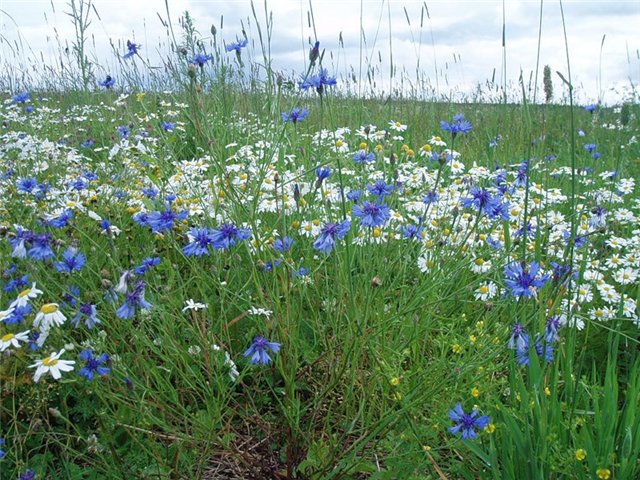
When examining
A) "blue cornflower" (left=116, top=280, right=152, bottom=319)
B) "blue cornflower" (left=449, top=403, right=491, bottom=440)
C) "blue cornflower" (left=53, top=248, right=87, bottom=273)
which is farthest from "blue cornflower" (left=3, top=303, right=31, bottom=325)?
"blue cornflower" (left=449, top=403, right=491, bottom=440)

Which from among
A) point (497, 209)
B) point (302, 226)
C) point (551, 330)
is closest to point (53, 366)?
point (302, 226)

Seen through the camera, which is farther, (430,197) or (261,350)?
(430,197)

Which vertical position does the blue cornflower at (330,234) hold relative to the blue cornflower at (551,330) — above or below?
above

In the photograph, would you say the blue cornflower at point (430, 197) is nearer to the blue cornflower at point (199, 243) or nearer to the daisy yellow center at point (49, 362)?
the blue cornflower at point (199, 243)

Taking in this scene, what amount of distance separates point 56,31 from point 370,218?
521 cm

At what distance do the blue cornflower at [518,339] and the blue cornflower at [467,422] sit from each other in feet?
0.65

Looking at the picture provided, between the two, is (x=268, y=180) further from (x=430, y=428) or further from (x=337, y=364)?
(x=430, y=428)

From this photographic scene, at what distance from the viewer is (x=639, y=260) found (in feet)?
7.35

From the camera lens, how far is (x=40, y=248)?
160cm

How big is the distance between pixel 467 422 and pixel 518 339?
0.82ft

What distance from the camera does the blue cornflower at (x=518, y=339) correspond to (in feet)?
4.80

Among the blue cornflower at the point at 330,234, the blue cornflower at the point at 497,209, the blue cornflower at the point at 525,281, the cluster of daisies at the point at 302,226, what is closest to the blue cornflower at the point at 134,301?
the cluster of daisies at the point at 302,226

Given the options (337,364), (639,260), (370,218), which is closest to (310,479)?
(337,364)

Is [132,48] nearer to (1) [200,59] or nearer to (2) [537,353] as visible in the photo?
(1) [200,59]
